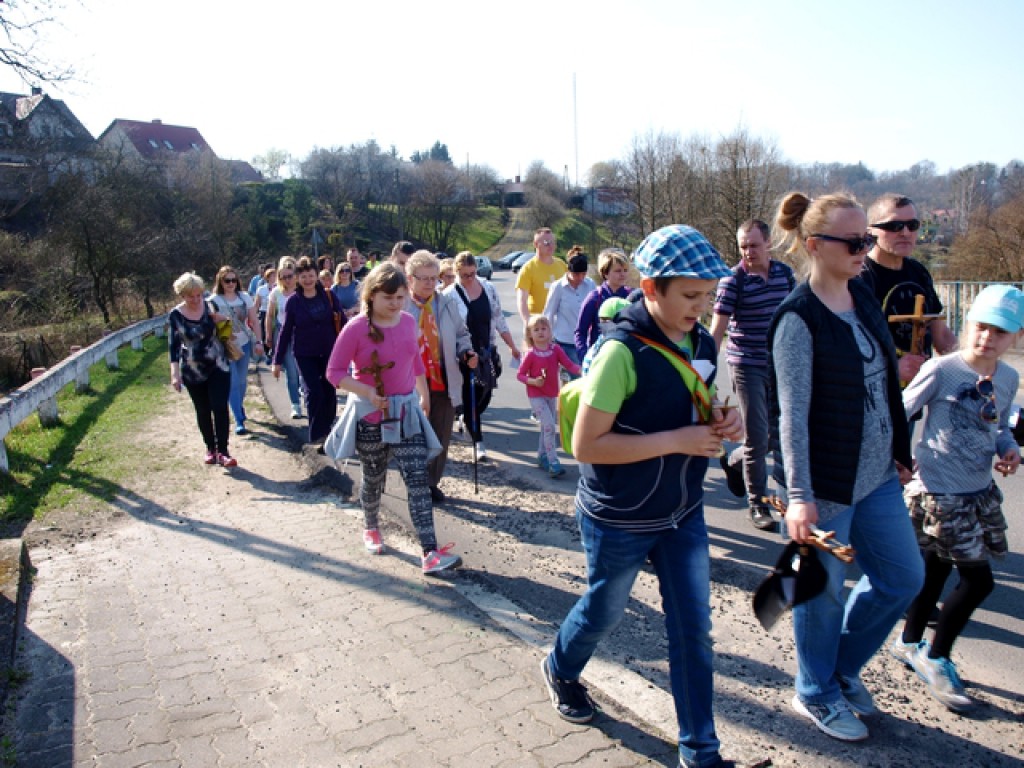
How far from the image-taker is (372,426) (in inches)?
190

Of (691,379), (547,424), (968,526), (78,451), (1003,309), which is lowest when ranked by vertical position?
(78,451)

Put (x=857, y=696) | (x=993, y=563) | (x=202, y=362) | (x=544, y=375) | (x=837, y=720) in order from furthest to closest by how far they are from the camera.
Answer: (x=202, y=362) → (x=544, y=375) → (x=993, y=563) → (x=857, y=696) → (x=837, y=720)

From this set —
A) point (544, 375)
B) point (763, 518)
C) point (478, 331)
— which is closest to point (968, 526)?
point (763, 518)

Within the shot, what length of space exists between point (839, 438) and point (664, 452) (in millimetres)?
747

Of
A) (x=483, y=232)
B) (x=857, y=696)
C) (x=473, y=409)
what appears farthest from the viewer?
(x=483, y=232)

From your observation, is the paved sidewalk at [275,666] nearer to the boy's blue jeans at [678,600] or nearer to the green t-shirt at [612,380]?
the boy's blue jeans at [678,600]

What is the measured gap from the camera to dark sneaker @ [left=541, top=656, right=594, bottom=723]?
3070 mm

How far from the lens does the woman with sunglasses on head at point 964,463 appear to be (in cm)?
321

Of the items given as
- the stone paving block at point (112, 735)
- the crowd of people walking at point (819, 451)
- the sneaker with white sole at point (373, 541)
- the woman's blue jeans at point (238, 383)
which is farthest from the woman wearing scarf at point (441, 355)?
the woman's blue jeans at point (238, 383)

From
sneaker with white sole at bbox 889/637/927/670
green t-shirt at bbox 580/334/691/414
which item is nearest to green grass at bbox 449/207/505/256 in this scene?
sneaker with white sole at bbox 889/637/927/670

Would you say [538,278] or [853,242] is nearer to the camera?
[853,242]

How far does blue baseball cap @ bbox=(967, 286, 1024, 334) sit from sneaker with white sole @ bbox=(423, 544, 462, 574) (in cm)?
311

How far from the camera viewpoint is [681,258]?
250cm

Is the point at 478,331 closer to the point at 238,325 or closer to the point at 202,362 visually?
the point at 202,362
